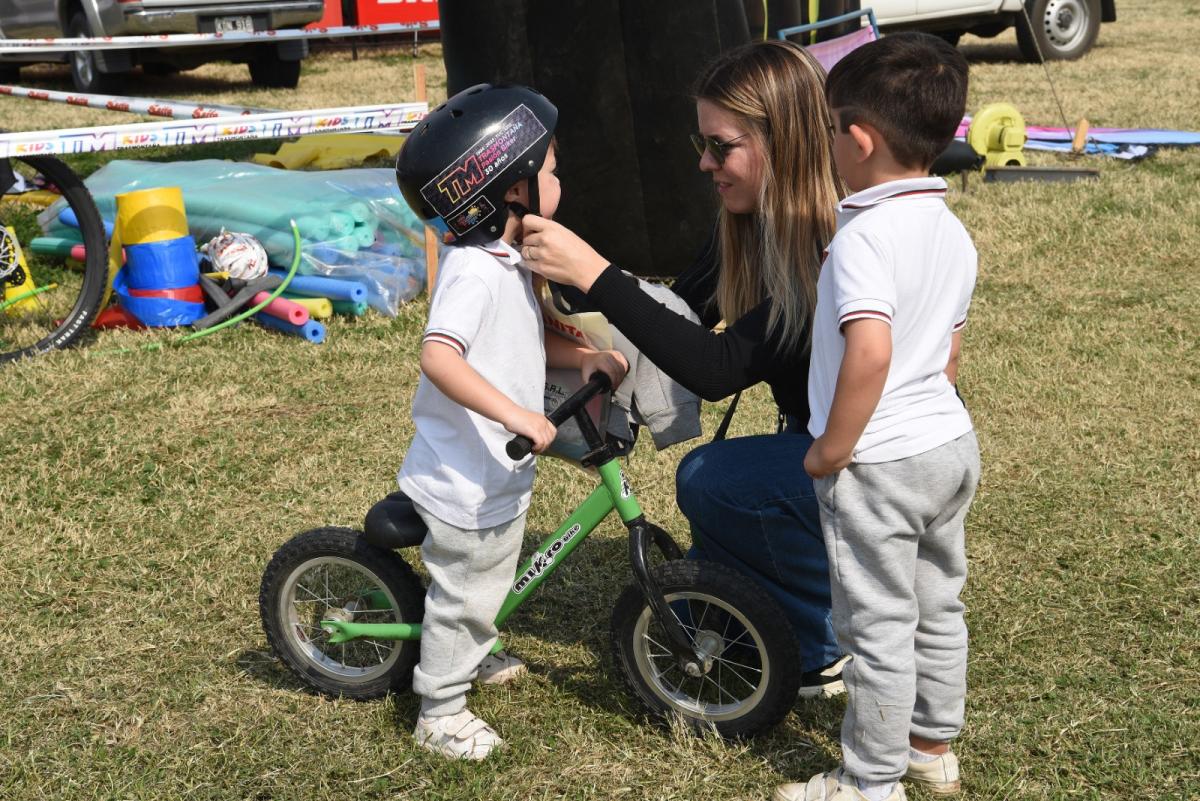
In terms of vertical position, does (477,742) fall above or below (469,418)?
below

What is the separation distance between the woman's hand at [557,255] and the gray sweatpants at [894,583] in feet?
2.18

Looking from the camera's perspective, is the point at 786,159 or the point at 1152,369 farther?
the point at 1152,369

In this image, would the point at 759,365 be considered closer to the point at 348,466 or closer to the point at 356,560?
the point at 356,560

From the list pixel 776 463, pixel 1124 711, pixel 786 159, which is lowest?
pixel 1124 711

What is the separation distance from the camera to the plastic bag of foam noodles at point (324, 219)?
21.6 ft

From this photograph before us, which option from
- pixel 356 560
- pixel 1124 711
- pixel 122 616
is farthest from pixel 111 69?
pixel 1124 711

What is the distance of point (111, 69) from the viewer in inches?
529

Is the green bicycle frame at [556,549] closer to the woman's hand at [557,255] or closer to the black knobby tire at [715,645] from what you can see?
the black knobby tire at [715,645]

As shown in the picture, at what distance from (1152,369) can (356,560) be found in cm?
386

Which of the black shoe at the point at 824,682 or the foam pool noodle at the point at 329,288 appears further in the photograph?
the foam pool noodle at the point at 329,288

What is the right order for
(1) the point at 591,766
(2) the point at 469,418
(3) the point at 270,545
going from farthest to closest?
(3) the point at 270,545 < (1) the point at 591,766 < (2) the point at 469,418

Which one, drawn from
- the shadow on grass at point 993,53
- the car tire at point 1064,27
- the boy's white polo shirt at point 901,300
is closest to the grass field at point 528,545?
the boy's white polo shirt at point 901,300

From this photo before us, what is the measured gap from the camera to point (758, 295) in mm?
2982

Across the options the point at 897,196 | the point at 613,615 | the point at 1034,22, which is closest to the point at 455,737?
the point at 613,615
